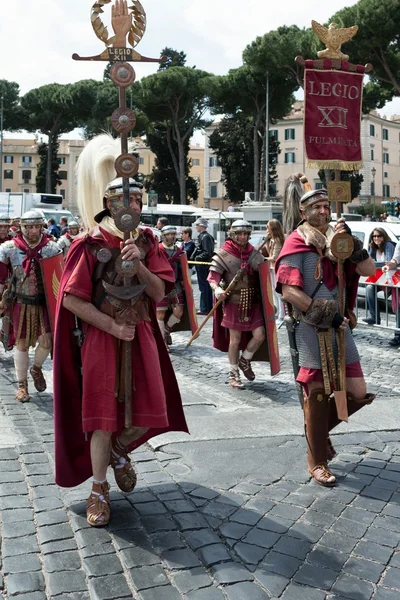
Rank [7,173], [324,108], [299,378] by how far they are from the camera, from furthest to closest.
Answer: [7,173] < [324,108] < [299,378]

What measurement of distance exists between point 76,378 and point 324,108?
264 centimetres

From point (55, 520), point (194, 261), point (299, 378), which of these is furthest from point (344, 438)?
point (194, 261)

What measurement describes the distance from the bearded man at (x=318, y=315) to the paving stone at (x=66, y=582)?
165cm

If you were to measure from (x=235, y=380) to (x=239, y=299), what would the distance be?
0.81 m

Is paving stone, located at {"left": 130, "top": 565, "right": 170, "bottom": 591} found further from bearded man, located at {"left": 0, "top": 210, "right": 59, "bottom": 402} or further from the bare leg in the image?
bearded man, located at {"left": 0, "top": 210, "right": 59, "bottom": 402}

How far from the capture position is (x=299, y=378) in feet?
14.2

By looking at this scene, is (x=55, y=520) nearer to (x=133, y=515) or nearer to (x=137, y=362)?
(x=133, y=515)

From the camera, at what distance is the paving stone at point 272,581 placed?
2.91m

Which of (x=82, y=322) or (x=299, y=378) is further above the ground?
(x=82, y=322)

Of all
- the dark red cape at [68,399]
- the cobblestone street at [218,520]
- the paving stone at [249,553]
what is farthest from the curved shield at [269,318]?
the paving stone at [249,553]

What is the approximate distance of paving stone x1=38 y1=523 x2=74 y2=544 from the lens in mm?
3389

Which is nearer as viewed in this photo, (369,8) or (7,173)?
(369,8)

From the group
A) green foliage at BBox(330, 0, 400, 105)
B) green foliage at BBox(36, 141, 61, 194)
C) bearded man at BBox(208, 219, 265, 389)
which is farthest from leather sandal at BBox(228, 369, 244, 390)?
green foliage at BBox(36, 141, 61, 194)

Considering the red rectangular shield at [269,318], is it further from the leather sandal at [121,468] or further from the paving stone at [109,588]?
the paving stone at [109,588]
